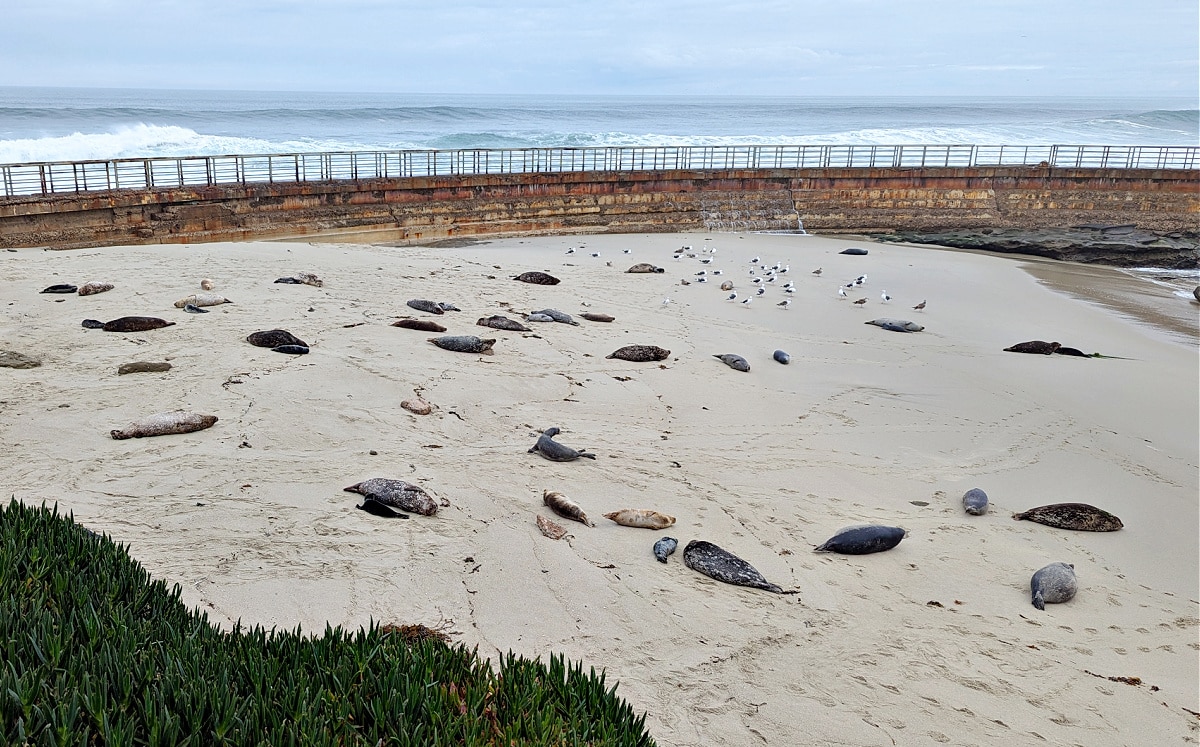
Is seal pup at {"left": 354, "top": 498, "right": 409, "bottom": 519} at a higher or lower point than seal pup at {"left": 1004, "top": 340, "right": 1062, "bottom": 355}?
higher

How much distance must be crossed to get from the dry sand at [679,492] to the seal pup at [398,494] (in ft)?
0.39

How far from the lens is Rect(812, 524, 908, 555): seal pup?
19.4ft

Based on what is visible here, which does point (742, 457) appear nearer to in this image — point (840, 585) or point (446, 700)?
point (840, 585)

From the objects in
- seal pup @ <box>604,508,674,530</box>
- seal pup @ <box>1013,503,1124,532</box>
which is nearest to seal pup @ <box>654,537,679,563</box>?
seal pup @ <box>604,508,674,530</box>

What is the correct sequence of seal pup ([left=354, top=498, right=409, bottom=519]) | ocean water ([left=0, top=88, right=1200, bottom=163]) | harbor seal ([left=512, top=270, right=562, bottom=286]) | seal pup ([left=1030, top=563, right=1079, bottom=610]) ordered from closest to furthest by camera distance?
seal pup ([left=1030, top=563, right=1079, bottom=610])
seal pup ([left=354, top=498, right=409, bottom=519])
harbor seal ([left=512, top=270, right=562, bottom=286])
ocean water ([left=0, top=88, right=1200, bottom=163])

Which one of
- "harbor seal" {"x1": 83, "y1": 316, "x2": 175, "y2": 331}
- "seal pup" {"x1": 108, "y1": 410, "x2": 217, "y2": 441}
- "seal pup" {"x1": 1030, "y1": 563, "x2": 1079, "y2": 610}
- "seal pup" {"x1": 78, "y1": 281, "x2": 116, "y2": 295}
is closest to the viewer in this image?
"seal pup" {"x1": 1030, "y1": 563, "x2": 1079, "y2": 610}

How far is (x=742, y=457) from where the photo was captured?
7.74m

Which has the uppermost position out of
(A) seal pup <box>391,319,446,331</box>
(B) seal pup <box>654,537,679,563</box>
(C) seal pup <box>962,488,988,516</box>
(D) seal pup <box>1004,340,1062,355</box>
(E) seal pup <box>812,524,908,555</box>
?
(A) seal pup <box>391,319,446,331</box>

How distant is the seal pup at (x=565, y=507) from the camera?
19.6 ft

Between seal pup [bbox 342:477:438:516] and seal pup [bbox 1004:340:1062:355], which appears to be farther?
seal pup [bbox 1004:340:1062:355]

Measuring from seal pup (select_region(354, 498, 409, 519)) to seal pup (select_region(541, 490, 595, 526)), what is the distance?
38.8 inches

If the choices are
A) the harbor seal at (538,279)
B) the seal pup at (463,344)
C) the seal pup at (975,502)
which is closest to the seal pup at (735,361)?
the seal pup at (463,344)

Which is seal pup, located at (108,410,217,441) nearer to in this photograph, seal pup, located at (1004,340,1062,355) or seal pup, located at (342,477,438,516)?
seal pup, located at (342,477,438,516)

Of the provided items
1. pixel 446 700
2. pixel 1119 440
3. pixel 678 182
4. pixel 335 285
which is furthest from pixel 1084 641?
pixel 678 182
